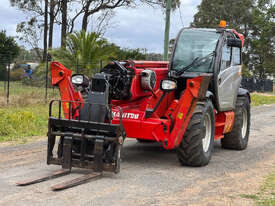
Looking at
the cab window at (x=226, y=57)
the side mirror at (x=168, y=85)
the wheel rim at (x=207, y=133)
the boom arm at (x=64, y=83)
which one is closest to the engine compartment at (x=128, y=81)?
the side mirror at (x=168, y=85)

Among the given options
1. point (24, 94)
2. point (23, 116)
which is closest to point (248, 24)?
point (24, 94)

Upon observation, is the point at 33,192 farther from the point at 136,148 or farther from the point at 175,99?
the point at 136,148

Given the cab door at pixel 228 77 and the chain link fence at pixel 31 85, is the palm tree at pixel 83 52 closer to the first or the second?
the chain link fence at pixel 31 85

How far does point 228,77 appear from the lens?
396 inches

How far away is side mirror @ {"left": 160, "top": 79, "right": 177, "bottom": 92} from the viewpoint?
8398 millimetres

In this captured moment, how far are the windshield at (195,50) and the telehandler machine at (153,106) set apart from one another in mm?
20

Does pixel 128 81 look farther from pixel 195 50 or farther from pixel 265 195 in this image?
pixel 265 195

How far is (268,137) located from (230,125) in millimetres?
3538

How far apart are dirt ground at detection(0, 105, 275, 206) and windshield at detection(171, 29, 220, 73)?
1.85 m

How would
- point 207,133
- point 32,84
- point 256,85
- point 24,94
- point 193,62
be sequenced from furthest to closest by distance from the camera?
1. point 256,85
2. point 32,84
3. point 24,94
4. point 193,62
5. point 207,133

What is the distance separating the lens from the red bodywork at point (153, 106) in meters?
8.16

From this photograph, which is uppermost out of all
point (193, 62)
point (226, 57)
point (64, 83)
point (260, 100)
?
point (226, 57)

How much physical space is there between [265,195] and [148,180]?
1775mm

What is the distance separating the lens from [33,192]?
6473mm
